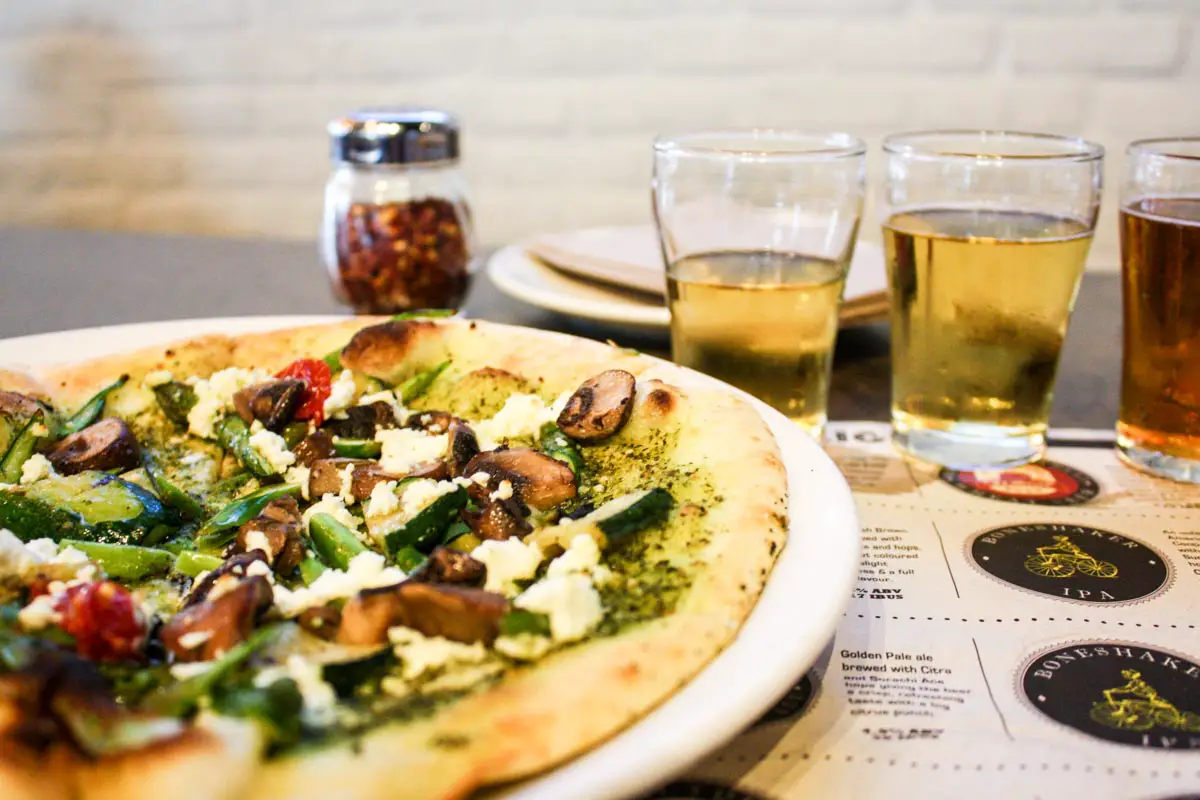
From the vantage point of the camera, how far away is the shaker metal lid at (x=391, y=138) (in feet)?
8.79

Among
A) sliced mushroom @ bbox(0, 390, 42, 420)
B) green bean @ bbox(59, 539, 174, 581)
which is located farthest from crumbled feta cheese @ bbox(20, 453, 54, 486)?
green bean @ bbox(59, 539, 174, 581)

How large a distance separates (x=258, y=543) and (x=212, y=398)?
51 centimetres

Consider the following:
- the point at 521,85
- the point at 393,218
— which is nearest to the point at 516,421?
the point at 393,218

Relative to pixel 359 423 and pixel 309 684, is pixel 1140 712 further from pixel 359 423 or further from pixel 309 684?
pixel 359 423

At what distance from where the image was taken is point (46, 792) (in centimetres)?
81

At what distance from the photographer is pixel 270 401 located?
5.57 feet

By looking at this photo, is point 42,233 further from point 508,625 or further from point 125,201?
point 508,625

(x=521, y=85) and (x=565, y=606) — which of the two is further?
(x=521, y=85)

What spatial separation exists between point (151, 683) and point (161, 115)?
452 centimetres

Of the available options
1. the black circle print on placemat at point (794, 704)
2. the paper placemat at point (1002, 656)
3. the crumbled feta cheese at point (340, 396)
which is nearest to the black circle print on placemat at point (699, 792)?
the paper placemat at point (1002, 656)

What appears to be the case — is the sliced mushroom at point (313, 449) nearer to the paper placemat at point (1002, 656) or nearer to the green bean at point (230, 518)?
the green bean at point (230, 518)

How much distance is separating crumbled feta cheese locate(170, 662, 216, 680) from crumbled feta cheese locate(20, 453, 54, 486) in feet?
2.07

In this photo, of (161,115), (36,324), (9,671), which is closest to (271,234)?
(161,115)

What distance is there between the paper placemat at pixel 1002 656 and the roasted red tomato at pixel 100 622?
56cm
